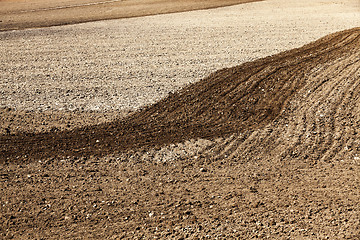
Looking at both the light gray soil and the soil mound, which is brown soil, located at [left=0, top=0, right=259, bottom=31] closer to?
the light gray soil

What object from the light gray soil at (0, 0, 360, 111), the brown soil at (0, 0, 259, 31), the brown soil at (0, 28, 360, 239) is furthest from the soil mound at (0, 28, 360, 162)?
the brown soil at (0, 0, 259, 31)

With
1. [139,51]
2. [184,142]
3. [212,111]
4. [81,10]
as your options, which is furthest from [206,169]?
[81,10]

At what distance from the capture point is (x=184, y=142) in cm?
777

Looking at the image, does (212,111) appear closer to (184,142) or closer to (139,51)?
(184,142)

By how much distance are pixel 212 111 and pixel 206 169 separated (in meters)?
2.39

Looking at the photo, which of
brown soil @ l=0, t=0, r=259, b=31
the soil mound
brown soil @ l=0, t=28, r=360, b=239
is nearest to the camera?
brown soil @ l=0, t=28, r=360, b=239

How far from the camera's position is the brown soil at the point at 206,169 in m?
5.42

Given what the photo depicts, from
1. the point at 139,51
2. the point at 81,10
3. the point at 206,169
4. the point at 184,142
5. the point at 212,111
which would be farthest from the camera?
the point at 81,10

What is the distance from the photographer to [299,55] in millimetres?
12555

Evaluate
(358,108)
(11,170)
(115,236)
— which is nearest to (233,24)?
(358,108)

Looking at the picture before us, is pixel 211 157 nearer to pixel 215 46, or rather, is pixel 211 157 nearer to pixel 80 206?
pixel 80 206

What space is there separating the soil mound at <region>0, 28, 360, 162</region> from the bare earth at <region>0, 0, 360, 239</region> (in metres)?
0.04

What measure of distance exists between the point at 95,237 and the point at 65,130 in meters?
3.69

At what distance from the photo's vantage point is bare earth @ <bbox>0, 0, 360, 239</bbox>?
552cm
